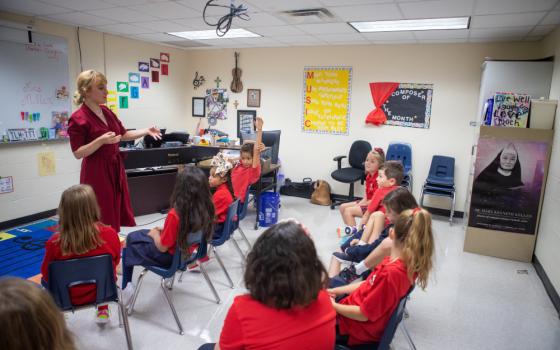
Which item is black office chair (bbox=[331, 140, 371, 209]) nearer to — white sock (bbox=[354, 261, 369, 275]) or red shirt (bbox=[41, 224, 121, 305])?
white sock (bbox=[354, 261, 369, 275])

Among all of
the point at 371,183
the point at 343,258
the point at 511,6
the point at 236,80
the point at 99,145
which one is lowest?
the point at 343,258

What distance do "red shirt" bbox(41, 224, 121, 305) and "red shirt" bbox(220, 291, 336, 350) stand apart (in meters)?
1.07

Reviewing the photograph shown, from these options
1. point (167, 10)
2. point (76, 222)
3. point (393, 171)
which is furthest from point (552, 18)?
point (76, 222)

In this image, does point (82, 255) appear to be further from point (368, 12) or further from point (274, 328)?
point (368, 12)

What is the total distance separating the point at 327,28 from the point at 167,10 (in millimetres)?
1763

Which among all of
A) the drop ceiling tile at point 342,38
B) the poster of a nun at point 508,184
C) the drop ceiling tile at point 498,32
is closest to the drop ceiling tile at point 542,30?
the drop ceiling tile at point 498,32

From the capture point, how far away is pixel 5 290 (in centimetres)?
76

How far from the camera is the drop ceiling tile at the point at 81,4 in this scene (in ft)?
11.1

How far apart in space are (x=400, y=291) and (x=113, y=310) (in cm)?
200

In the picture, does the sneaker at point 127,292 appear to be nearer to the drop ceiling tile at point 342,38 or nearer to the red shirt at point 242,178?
the red shirt at point 242,178

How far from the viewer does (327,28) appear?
14.0 feet

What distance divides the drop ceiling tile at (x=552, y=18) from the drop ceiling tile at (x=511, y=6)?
174 mm

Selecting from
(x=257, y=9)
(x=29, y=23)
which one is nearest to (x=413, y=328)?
(x=257, y=9)

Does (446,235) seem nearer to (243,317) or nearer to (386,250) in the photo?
(386,250)
